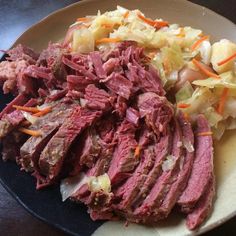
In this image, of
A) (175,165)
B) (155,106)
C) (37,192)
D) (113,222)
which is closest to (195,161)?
(175,165)

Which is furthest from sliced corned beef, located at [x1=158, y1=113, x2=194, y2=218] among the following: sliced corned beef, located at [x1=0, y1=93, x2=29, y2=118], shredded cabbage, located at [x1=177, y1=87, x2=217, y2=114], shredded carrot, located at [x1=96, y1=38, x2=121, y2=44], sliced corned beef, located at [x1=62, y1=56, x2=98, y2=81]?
sliced corned beef, located at [x1=0, y1=93, x2=29, y2=118]

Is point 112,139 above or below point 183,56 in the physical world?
below

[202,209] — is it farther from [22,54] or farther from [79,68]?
[22,54]

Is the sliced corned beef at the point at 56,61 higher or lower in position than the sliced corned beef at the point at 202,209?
higher

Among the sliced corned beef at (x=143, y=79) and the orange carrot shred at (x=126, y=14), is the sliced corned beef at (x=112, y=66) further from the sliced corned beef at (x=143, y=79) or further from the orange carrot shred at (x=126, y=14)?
the orange carrot shred at (x=126, y=14)

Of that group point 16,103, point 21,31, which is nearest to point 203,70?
point 16,103

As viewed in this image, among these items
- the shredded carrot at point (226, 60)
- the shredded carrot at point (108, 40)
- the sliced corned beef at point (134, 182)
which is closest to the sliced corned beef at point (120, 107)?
the sliced corned beef at point (134, 182)
